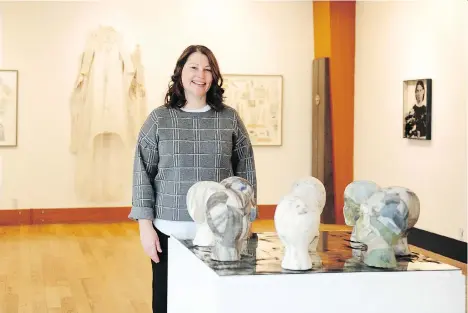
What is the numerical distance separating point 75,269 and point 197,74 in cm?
470

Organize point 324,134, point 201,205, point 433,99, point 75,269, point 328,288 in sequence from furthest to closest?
point 324,134, point 433,99, point 75,269, point 201,205, point 328,288

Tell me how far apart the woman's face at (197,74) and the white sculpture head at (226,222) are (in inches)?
36.8

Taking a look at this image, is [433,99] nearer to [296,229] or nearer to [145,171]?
[145,171]

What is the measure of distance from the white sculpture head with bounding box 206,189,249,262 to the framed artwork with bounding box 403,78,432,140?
269 inches

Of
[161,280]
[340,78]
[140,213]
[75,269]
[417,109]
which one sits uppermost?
[340,78]

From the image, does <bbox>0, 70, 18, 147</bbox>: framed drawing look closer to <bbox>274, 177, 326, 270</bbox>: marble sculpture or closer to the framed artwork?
the framed artwork

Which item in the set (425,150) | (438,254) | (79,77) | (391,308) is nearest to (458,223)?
(438,254)

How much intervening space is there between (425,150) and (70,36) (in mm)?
5046

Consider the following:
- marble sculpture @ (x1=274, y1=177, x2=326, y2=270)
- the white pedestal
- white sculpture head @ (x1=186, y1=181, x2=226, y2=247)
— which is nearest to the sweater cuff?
white sculpture head @ (x1=186, y1=181, x2=226, y2=247)

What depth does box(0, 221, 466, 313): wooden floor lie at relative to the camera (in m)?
6.48

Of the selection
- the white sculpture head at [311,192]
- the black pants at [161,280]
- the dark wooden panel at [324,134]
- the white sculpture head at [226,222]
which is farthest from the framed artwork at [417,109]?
the white sculpture head at [226,222]

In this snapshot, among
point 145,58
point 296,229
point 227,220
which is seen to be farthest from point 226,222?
point 145,58

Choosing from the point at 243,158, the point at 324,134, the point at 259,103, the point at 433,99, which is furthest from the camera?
the point at 259,103

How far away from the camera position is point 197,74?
12.2ft
